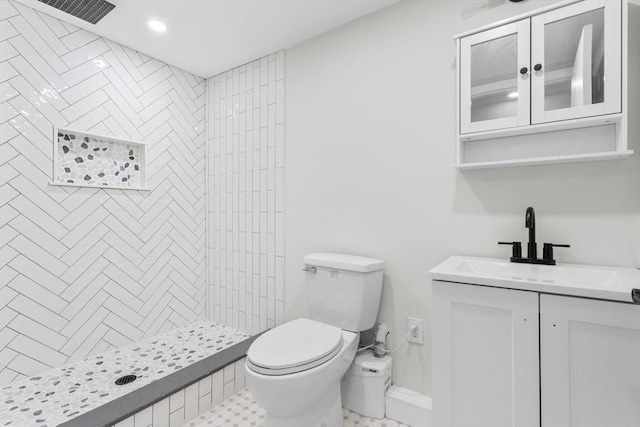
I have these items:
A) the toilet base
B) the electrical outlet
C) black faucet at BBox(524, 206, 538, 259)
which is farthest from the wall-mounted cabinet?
the toilet base

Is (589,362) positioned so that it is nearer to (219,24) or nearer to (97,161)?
(219,24)

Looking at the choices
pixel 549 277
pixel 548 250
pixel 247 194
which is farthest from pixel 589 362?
pixel 247 194

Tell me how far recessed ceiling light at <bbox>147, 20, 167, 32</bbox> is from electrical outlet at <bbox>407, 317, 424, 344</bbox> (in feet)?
7.71

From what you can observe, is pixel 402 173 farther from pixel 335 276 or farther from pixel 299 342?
pixel 299 342

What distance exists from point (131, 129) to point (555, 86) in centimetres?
258

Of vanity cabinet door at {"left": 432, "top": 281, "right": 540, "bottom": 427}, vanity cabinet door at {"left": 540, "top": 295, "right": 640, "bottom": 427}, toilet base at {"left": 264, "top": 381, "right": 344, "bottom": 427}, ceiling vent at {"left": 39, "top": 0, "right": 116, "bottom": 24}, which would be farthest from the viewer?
ceiling vent at {"left": 39, "top": 0, "right": 116, "bottom": 24}

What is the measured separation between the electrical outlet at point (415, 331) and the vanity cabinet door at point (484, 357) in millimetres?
467

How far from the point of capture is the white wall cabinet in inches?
37.2

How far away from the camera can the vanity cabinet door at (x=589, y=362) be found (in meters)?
0.93

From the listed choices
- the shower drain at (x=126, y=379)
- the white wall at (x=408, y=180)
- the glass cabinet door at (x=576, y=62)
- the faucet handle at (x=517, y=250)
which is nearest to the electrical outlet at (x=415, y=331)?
the white wall at (x=408, y=180)

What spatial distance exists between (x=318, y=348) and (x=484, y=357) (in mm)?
663

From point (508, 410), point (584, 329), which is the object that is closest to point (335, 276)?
point (508, 410)

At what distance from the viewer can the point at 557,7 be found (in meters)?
1.26

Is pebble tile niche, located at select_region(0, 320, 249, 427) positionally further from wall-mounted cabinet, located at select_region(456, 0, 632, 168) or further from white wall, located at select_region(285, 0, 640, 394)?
wall-mounted cabinet, located at select_region(456, 0, 632, 168)
